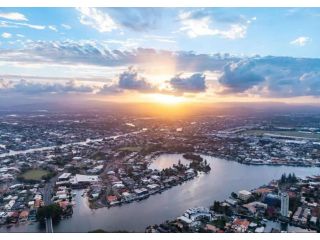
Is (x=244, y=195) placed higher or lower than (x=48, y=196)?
higher

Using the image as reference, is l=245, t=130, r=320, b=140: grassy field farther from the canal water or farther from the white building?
the white building

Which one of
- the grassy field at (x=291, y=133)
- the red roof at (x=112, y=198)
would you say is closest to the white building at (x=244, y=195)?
the red roof at (x=112, y=198)

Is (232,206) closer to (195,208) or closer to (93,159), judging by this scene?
(195,208)

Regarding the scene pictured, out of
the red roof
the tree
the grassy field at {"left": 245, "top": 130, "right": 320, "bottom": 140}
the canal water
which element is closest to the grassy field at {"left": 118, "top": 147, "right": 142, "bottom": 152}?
the canal water

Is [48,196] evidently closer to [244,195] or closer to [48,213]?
[48,213]

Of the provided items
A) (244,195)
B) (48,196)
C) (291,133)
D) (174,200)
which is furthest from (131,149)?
(291,133)

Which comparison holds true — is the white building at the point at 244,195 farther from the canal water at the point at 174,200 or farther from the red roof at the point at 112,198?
the red roof at the point at 112,198
